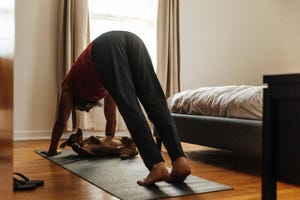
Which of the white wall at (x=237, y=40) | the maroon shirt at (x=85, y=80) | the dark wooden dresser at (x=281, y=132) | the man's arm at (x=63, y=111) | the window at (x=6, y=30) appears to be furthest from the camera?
the white wall at (x=237, y=40)

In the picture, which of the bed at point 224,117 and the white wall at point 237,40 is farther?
the white wall at point 237,40

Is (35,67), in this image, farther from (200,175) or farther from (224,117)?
(200,175)

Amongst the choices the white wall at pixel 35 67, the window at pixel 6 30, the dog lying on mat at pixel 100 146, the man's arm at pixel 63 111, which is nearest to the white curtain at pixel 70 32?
the white wall at pixel 35 67

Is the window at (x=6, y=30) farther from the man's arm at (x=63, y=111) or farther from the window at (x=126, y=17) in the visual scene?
the window at (x=126, y=17)

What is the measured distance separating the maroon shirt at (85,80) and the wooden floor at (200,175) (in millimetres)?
545

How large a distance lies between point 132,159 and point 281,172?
1.77 meters

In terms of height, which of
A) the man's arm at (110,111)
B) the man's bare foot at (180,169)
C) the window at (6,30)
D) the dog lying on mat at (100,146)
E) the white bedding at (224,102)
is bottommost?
the dog lying on mat at (100,146)

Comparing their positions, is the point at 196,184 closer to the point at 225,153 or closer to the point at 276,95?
the point at 276,95

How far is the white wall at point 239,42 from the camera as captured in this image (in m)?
5.23

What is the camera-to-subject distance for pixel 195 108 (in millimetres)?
2750

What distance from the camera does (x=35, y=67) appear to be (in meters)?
4.12

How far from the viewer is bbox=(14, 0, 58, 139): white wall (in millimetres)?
4043

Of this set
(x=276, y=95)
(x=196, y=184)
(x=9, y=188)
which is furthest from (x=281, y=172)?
(x=196, y=184)

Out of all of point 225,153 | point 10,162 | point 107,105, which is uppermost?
point 10,162
